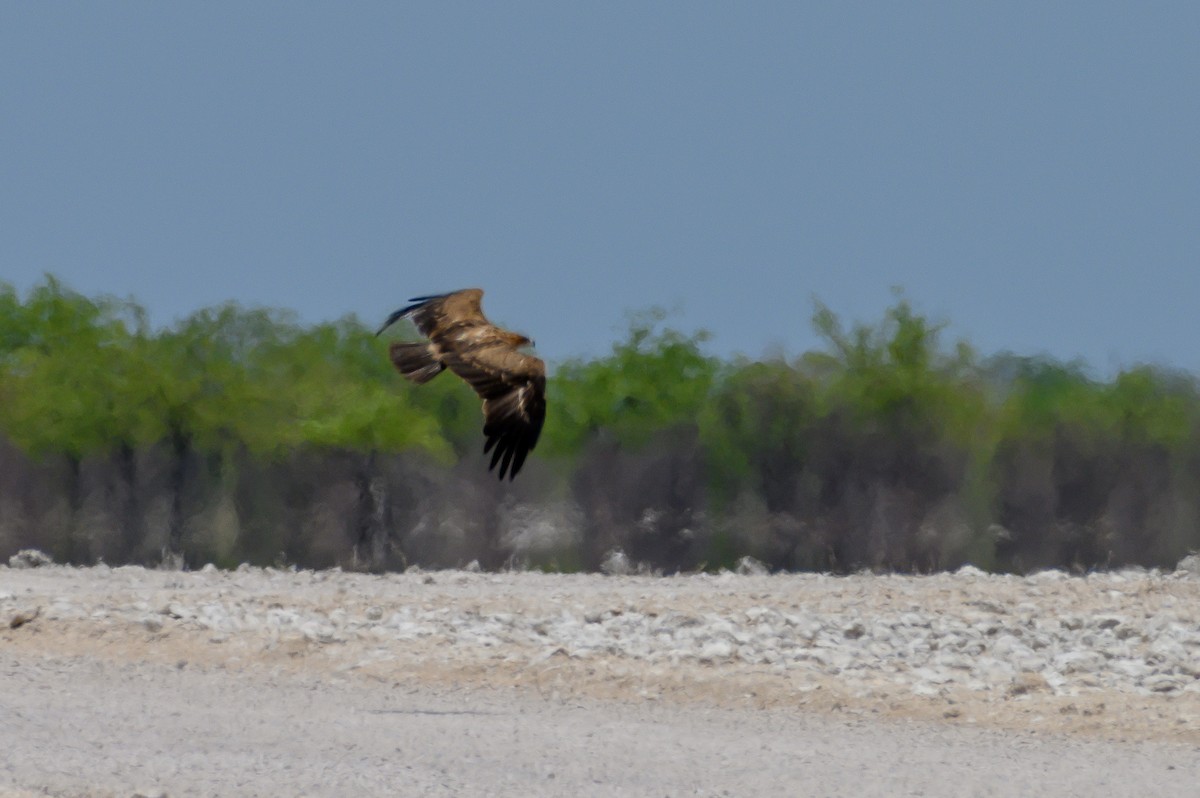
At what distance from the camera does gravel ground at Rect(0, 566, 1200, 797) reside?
34.6 ft

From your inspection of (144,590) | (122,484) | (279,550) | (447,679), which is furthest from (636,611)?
(122,484)

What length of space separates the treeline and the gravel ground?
14.3 metres

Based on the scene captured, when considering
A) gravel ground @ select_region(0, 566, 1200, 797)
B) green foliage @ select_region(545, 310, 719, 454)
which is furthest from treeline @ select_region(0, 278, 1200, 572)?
gravel ground @ select_region(0, 566, 1200, 797)

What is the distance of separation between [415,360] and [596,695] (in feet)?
15.1

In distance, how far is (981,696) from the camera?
14.2 meters

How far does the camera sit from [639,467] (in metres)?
37.2

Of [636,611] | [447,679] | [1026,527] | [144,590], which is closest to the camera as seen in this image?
[447,679]

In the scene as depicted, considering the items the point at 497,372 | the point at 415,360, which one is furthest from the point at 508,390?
the point at 415,360

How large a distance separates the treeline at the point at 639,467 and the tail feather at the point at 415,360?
25438 millimetres

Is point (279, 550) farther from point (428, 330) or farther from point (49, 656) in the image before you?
point (428, 330)

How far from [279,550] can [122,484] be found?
12.7ft

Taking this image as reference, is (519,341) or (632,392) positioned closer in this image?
(519,341)

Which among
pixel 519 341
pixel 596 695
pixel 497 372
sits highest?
pixel 519 341

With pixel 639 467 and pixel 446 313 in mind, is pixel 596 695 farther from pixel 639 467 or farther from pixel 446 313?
pixel 639 467
